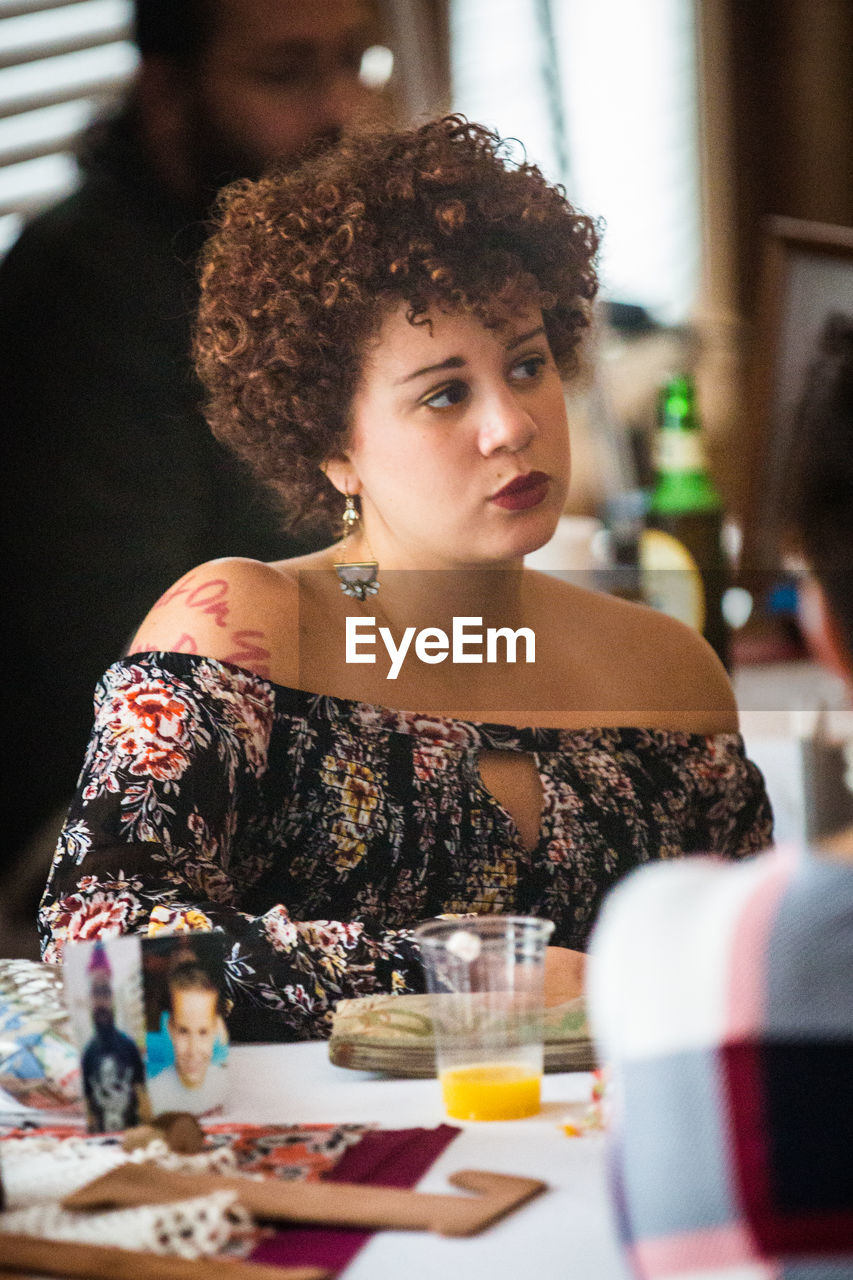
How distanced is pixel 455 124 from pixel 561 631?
56 centimetres

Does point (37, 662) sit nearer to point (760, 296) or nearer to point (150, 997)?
point (150, 997)

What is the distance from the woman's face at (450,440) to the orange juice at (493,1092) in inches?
28.1

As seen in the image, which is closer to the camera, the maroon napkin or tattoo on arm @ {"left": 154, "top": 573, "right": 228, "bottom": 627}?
the maroon napkin

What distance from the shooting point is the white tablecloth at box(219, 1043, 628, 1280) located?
1.76ft

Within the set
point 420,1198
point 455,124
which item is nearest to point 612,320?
point 455,124

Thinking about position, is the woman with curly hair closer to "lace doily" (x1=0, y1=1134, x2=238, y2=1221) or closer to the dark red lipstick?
the dark red lipstick

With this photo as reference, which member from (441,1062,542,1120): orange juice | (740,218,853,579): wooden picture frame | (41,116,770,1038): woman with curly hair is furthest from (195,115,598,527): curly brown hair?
(441,1062,542,1120): orange juice

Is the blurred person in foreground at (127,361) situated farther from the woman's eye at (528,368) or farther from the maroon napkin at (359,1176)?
the maroon napkin at (359,1176)

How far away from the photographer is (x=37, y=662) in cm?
170

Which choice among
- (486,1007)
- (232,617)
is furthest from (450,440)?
(486,1007)

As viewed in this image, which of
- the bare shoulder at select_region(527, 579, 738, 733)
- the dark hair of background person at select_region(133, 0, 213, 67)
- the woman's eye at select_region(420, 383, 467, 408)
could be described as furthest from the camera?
the dark hair of background person at select_region(133, 0, 213, 67)

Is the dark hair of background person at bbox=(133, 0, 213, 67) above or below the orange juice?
above

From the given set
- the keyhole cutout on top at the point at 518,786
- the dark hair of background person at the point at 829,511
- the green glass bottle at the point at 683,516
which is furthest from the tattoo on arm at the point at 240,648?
the dark hair of background person at the point at 829,511

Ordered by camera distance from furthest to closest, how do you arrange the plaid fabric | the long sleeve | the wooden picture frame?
the wooden picture frame → the long sleeve → the plaid fabric
